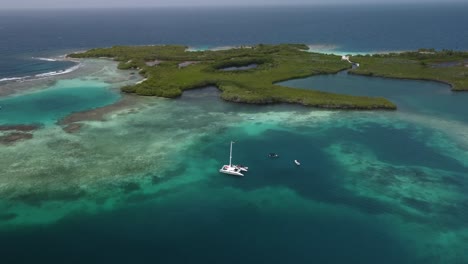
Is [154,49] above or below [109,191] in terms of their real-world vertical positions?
above

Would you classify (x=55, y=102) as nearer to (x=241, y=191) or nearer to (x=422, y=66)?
(x=241, y=191)

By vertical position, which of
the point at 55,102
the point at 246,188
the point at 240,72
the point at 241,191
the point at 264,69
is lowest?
the point at 241,191

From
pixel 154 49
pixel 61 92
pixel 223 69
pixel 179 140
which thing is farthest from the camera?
pixel 154 49

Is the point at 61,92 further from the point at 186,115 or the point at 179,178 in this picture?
the point at 179,178

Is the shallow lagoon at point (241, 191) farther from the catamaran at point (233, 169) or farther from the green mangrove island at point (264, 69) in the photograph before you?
the green mangrove island at point (264, 69)

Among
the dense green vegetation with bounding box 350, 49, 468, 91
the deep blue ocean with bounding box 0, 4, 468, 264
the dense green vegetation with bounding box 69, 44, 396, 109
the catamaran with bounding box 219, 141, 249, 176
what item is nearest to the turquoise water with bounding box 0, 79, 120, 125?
the deep blue ocean with bounding box 0, 4, 468, 264

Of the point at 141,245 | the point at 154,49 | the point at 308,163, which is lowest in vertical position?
the point at 141,245

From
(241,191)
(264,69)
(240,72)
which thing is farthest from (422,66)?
(241,191)

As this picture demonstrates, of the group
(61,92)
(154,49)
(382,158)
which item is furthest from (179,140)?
(154,49)
